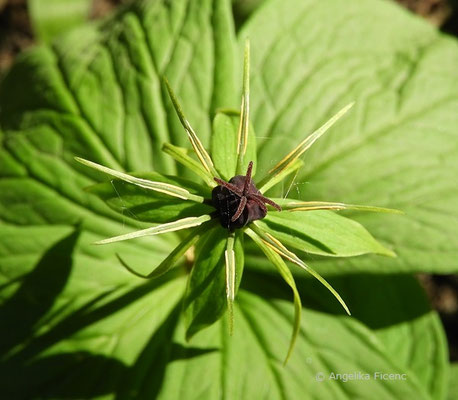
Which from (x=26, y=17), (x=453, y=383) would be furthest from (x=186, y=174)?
(x=26, y=17)

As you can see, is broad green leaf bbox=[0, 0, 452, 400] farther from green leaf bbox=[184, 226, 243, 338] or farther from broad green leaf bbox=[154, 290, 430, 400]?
green leaf bbox=[184, 226, 243, 338]

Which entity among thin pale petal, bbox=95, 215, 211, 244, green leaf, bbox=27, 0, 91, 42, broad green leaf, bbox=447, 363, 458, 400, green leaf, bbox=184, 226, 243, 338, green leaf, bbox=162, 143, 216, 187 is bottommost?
broad green leaf, bbox=447, 363, 458, 400

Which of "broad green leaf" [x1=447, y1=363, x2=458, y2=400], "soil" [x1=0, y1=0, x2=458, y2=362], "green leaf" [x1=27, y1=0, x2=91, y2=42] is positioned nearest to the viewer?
"broad green leaf" [x1=447, y1=363, x2=458, y2=400]

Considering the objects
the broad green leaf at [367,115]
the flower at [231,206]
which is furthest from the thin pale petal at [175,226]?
the broad green leaf at [367,115]

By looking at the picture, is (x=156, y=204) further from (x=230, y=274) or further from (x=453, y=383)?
(x=453, y=383)

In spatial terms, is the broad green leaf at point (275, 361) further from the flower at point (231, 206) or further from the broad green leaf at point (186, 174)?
the flower at point (231, 206)

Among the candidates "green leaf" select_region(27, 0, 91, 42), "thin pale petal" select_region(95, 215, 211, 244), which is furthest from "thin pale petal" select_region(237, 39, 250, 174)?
"green leaf" select_region(27, 0, 91, 42)

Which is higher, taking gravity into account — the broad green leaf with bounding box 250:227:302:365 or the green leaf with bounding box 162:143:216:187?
the green leaf with bounding box 162:143:216:187
